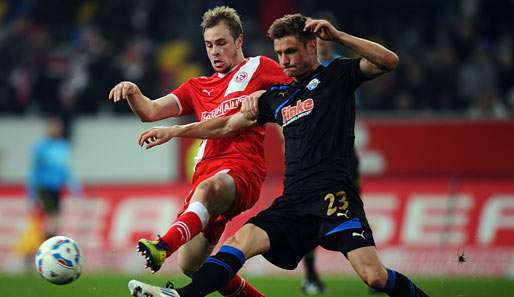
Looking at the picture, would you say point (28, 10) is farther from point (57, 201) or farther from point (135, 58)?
point (57, 201)

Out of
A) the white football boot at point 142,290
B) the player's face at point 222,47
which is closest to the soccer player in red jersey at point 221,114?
the player's face at point 222,47

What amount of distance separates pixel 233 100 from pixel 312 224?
4.91ft

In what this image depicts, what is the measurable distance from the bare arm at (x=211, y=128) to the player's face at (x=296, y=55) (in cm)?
59

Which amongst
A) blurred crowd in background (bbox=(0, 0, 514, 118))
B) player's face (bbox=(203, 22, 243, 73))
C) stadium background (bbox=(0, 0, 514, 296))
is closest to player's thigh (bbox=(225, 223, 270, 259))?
player's face (bbox=(203, 22, 243, 73))

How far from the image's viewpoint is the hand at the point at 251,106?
7.30 m

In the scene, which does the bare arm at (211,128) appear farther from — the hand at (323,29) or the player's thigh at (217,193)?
the hand at (323,29)

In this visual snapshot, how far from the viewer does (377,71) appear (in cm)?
664

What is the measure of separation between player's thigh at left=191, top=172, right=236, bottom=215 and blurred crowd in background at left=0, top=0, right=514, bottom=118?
9.35 m

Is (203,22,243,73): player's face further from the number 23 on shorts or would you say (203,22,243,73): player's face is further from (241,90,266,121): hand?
the number 23 on shorts

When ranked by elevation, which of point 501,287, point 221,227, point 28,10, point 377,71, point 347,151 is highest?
point 28,10

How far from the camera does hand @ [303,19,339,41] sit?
653 centimetres

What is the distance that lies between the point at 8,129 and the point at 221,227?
10.5 m

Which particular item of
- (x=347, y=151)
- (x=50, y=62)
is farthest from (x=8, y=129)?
(x=347, y=151)

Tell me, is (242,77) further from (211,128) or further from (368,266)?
(368,266)
